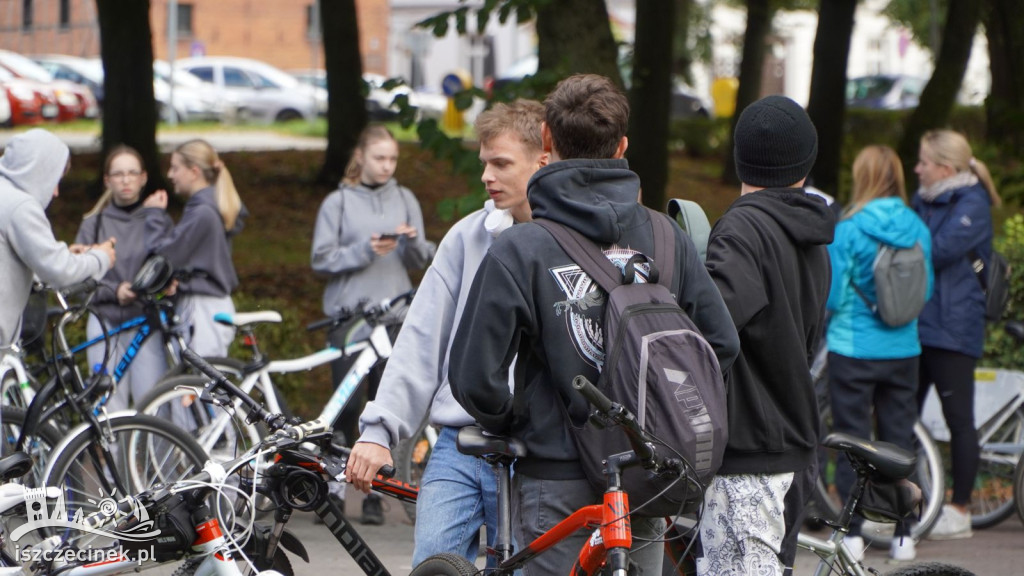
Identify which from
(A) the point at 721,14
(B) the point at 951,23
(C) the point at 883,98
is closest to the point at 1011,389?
(B) the point at 951,23

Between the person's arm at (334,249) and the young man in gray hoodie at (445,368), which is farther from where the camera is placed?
the person's arm at (334,249)

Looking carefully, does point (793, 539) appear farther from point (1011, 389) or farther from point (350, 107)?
point (350, 107)

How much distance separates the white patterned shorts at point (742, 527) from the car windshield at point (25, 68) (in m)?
29.1

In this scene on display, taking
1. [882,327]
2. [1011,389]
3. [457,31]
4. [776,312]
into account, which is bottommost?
[1011,389]

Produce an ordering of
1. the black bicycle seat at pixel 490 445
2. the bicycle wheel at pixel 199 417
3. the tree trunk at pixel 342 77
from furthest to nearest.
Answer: the tree trunk at pixel 342 77
the bicycle wheel at pixel 199 417
the black bicycle seat at pixel 490 445

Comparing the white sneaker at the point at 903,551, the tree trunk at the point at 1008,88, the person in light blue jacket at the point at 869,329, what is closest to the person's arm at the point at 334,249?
the person in light blue jacket at the point at 869,329

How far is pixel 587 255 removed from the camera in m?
3.24

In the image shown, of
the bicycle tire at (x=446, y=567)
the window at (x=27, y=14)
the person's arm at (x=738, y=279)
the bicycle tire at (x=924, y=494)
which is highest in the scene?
the window at (x=27, y=14)

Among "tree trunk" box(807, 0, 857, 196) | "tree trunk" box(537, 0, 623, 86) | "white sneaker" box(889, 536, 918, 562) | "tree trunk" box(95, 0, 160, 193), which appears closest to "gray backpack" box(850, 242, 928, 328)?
"white sneaker" box(889, 536, 918, 562)

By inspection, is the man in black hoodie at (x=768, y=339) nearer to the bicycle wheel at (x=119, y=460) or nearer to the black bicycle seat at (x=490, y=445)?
the black bicycle seat at (x=490, y=445)

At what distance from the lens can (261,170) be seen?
53.5 ft

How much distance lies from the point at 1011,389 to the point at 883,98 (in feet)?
103

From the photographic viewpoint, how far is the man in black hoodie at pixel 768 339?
3691 mm

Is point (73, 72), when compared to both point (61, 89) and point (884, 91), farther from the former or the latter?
point (884, 91)
